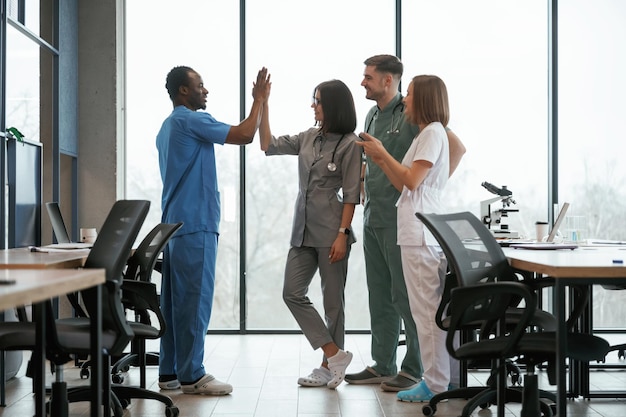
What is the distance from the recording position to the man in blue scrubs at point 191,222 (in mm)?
3943

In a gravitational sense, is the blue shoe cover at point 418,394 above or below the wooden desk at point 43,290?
below

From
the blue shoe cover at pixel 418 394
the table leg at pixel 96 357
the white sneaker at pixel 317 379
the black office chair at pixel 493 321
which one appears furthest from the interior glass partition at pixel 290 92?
the table leg at pixel 96 357

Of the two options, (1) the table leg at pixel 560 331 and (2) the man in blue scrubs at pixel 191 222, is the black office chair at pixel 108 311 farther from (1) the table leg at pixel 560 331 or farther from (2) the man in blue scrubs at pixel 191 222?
(1) the table leg at pixel 560 331

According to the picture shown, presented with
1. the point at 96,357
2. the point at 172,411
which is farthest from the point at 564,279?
the point at 172,411

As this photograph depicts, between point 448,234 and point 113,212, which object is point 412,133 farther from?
point 113,212

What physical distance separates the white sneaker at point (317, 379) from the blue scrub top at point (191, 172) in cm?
91

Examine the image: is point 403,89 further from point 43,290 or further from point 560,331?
point 43,290

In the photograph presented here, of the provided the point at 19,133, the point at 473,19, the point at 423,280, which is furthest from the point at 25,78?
the point at 473,19

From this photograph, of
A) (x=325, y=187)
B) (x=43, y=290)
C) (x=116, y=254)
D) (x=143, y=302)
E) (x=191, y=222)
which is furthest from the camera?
(x=325, y=187)

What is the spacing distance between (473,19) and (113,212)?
4055mm

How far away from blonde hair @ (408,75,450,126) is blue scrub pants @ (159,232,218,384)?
122 cm

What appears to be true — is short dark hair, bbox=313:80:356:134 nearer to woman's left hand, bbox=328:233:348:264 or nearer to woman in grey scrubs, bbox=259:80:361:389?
woman in grey scrubs, bbox=259:80:361:389

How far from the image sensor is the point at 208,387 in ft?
12.9

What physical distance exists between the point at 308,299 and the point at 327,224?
0.41 m
